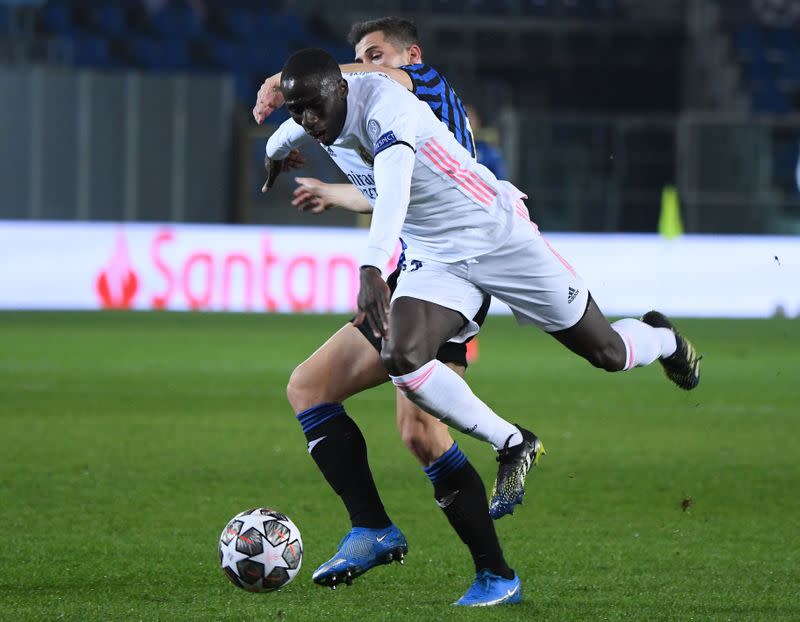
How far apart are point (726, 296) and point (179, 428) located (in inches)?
402

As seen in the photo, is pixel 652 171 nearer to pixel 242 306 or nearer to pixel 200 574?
pixel 242 306

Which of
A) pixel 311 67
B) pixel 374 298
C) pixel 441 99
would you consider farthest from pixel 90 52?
pixel 374 298

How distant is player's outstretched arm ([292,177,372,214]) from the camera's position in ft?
16.1

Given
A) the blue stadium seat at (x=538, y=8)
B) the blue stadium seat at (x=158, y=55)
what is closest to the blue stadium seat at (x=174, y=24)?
the blue stadium seat at (x=158, y=55)

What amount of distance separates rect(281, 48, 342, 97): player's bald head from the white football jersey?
106 millimetres

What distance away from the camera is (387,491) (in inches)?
255

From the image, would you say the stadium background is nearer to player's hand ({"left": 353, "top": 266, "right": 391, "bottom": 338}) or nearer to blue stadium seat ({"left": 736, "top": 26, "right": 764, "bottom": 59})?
blue stadium seat ({"left": 736, "top": 26, "right": 764, "bottom": 59})

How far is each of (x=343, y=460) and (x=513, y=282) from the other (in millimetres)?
802

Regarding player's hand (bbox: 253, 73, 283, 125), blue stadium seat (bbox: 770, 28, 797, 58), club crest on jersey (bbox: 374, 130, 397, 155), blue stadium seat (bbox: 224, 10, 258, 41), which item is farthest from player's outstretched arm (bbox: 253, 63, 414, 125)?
blue stadium seat (bbox: 770, 28, 797, 58)

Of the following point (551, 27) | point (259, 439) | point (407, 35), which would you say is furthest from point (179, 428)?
point (551, 27)

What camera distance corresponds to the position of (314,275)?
16641mm

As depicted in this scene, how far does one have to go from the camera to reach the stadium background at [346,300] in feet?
16.2

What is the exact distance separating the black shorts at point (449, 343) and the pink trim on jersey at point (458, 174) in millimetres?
326

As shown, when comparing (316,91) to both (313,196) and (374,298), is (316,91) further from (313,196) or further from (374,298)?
(313,196)
